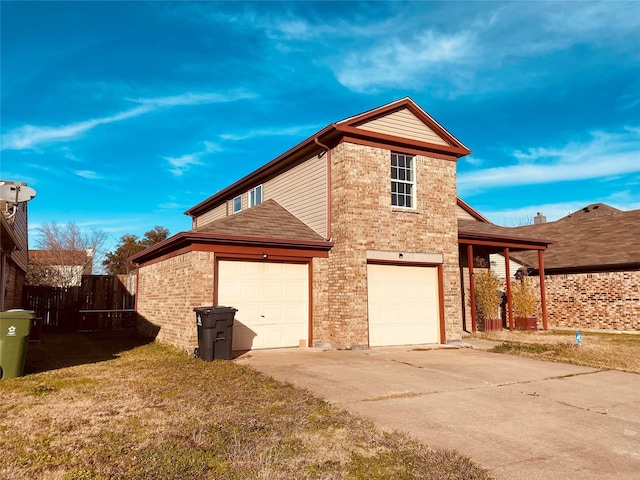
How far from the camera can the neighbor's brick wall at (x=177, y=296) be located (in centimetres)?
1088

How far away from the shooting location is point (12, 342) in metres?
7.96

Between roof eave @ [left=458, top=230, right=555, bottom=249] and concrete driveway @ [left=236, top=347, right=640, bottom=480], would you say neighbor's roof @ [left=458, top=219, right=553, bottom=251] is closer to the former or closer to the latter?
roof eave @ [left=458, top=230, right=555, bottom=249]

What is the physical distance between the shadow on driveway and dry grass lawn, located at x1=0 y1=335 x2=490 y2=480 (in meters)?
1.75

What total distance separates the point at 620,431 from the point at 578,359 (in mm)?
5837

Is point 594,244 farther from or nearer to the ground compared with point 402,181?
nearer to the ground

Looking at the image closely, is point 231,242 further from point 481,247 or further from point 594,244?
point 594,244

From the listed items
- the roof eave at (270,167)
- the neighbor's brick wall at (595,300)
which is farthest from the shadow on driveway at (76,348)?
the neighbor's brick wall at (595,300)

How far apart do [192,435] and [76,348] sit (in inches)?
365

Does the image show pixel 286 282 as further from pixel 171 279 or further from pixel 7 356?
pixel 7 356

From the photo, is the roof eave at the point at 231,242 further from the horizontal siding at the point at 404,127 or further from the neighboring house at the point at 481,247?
the neighboring house at the point at 481,247

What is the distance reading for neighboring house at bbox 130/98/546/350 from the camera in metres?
11.6

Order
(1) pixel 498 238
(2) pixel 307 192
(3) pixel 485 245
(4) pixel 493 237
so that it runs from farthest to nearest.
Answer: (3) pixel 485 245 → (1) pixel 498 238 → (4) pixel 493 237 → (2) pixel 307 192

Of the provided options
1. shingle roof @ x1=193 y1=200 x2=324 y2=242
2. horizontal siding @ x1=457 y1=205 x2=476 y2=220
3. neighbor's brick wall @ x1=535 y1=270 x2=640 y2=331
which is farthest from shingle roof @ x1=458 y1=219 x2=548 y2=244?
shingle roof @ x1=193 y1=200 x2=324 y2=242

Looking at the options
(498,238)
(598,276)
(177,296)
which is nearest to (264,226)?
(177,296)
